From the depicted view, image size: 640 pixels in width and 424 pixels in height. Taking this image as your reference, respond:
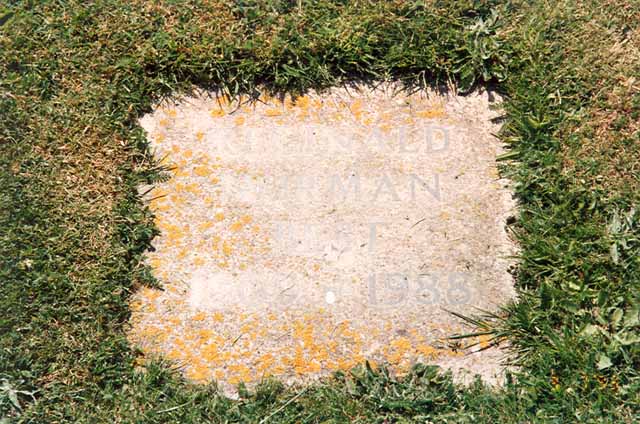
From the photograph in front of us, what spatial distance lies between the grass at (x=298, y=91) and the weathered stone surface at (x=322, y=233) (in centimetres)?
11

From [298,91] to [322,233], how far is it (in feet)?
2.45

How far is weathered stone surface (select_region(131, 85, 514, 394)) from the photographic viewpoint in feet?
12.1

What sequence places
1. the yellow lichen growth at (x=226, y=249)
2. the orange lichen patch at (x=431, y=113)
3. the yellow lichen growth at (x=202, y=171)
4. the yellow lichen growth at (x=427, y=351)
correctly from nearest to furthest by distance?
the yellow lichen growth at (x=427, y=351), the yellow lichen growth at (x=226, y=249), the yellow lichen growth at (x=202, y=171), the orange lichen patch at (x=431, y=113)

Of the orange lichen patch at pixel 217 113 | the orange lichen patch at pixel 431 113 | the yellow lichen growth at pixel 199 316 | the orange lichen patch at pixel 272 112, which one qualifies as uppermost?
the orange lichen patch at pixel 217 113

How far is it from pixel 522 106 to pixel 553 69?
0.25 meters

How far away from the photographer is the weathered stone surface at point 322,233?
3691 millimetres

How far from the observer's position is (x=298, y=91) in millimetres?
4035

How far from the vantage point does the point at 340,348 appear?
369 centimetres

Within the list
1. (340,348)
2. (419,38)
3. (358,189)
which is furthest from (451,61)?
(340,348)

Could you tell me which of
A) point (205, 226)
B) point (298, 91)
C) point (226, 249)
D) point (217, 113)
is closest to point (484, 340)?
point (226, 249)

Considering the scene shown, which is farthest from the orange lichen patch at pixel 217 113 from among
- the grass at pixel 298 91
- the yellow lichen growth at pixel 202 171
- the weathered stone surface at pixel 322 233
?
the yellow lichen growth at pixel 202 171

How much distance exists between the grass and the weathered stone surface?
0.11 meters

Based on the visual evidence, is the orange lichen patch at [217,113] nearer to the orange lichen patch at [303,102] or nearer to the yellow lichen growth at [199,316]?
the orange lichen patch at [303,102]

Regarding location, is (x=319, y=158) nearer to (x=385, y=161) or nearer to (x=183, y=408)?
(x=385, y=161)
